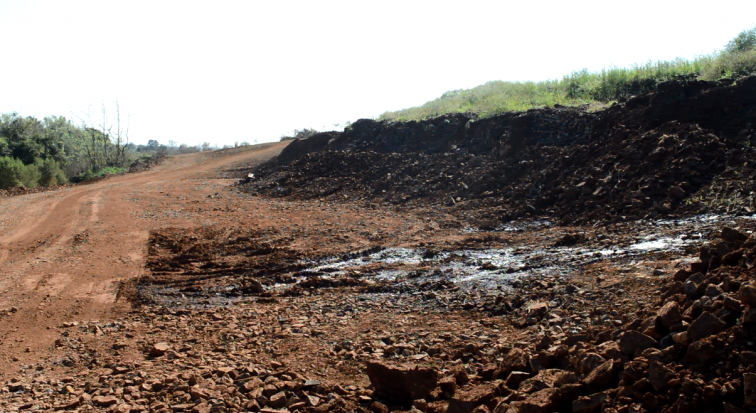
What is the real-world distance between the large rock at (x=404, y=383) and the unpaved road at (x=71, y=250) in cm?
357

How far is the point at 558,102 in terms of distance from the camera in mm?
14688

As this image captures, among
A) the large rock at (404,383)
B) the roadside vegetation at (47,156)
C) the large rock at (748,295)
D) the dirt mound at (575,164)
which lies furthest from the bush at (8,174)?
the large rock at (748,295)

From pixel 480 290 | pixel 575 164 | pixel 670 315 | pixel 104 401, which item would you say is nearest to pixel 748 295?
pixel 670 315

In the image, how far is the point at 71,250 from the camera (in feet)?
30.1

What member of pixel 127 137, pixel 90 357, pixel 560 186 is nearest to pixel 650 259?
pixel 560 186

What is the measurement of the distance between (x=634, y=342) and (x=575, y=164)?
8.17m

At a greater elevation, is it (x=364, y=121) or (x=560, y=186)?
(x=364, y=121)

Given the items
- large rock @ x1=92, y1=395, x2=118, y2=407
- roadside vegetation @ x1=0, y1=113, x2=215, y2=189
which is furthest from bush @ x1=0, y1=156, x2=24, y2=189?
large rock @ x1=92, y1=395, x2=118, y2=407

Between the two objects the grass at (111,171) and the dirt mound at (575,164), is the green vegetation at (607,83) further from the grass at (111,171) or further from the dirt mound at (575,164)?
the grass at (111,171)

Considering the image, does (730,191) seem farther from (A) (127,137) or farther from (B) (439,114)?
(A) (127,137)

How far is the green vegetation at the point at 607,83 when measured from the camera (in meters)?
11.7

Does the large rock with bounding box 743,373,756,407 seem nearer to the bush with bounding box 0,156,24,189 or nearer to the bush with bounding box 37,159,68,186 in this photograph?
the bush with bounding box 0,156,24,189

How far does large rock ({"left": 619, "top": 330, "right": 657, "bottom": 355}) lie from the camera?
312cm

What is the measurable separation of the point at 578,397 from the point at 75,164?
33.2m
